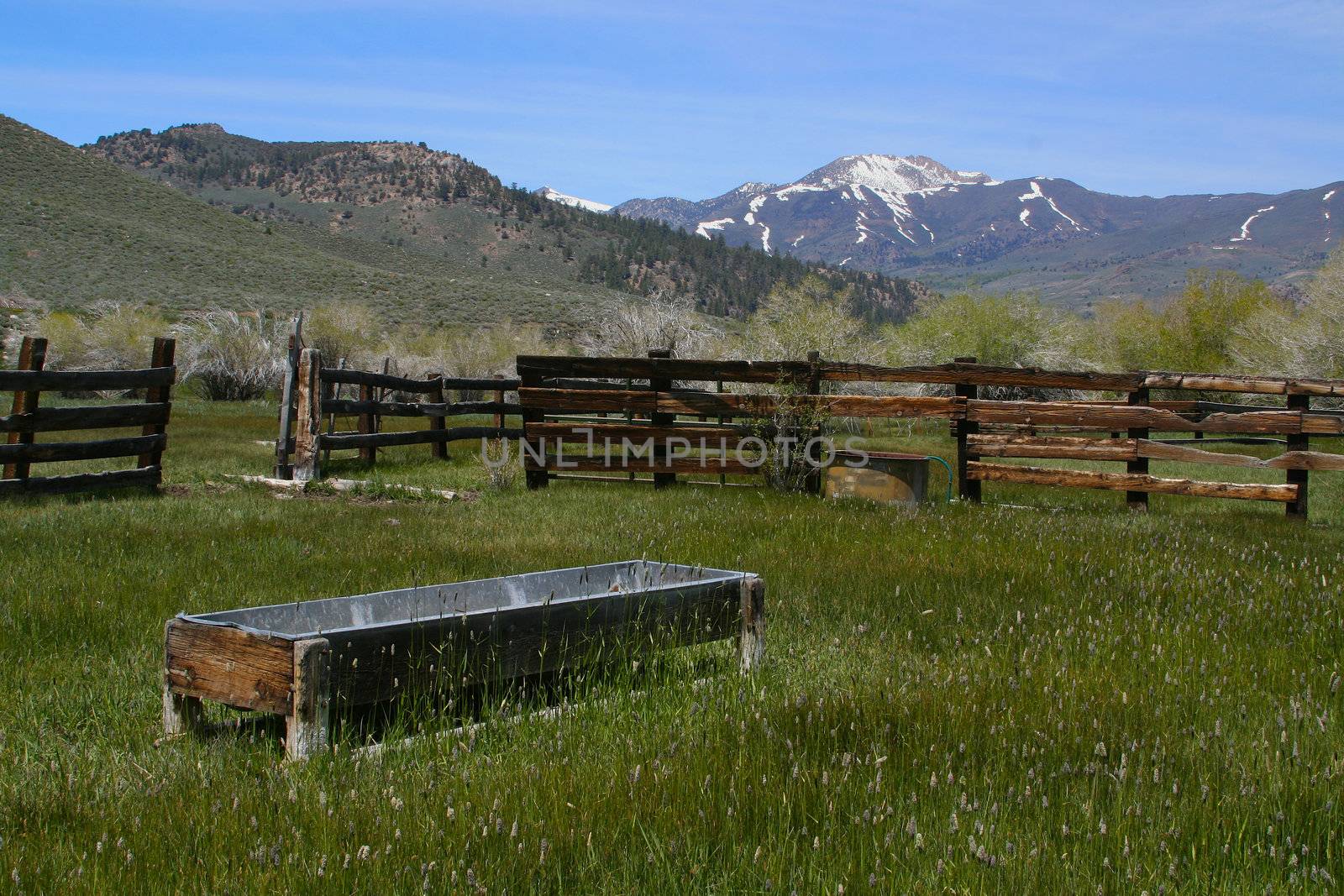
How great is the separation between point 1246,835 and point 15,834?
3.62m

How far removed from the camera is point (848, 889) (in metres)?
2.71

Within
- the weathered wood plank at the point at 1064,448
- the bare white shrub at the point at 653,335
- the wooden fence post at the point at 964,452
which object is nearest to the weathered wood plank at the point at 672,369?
the wooden fence post at the point at 964,452

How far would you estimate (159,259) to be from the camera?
7650 cm

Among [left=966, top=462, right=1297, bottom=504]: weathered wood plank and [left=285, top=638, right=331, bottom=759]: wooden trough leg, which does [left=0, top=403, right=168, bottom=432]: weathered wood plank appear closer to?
[left=285, top=638, right=331, bottom=759]: wooden trough leg

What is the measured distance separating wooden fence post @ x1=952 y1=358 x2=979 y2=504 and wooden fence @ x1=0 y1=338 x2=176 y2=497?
918cm

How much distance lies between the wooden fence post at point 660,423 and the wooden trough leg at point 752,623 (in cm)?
753

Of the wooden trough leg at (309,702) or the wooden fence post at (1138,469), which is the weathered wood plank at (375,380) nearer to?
the wooden fence post at (1138,469)

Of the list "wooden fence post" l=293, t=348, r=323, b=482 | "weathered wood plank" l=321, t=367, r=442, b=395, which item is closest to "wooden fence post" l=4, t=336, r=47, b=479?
"wooden fence post" l=293, t=348, r=323, b=482

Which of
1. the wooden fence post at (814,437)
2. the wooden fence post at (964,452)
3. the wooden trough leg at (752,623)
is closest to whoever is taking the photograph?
the wooden trough leg at (752,623)


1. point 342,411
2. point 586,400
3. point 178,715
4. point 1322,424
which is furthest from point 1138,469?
point 342,411

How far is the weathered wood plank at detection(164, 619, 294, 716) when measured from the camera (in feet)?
11.7

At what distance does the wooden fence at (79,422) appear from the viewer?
11.6 meters

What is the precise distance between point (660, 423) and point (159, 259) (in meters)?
75.1

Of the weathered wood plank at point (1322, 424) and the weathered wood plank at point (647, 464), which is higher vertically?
the weathered wood plank at point (1322, 424)
